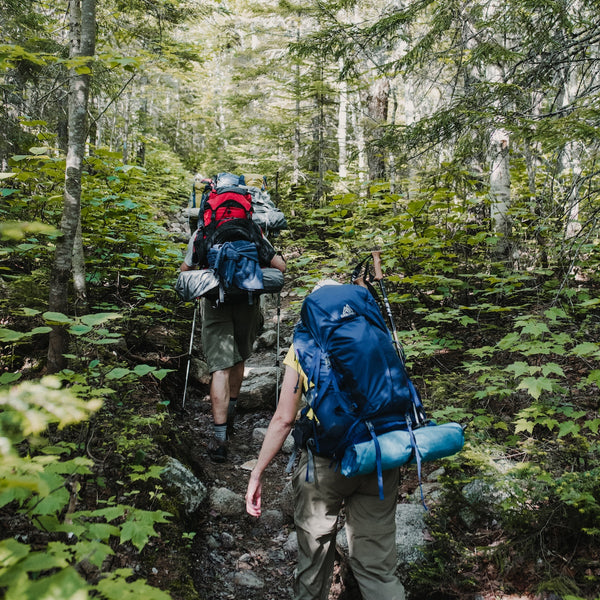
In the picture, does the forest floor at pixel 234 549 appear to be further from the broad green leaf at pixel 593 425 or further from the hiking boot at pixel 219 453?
the broad green leaf at pixel 593 425

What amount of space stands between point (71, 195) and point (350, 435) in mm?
3108

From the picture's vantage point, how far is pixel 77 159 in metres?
3.50

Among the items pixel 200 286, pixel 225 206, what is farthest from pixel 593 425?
pixel 225 206

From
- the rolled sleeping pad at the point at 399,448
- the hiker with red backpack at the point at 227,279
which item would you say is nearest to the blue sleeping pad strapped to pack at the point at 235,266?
the hiker with red backpack at the point at 227,279

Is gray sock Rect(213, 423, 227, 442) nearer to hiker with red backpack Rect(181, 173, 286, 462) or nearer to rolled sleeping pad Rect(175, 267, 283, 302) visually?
hiker with red backpack Rect(181, 173, 286, 462)

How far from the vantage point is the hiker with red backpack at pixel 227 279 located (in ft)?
13.9

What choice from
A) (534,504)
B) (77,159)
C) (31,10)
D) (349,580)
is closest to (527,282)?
(534,504)

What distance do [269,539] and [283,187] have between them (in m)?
12.6

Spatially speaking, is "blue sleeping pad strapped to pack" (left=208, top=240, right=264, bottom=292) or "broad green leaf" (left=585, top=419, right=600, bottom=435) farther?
Result: "blue sleeping pad strapped to pack" (left=208, top=240, right=264, bottom=292)

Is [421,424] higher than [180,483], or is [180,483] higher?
[421,424]

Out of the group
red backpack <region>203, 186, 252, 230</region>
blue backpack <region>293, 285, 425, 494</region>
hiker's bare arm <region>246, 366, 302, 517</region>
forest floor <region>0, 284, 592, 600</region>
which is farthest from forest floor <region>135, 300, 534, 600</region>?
red backpack <region>203, 186, 252, 230</region>

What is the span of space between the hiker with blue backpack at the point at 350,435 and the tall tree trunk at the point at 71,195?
2128 millimetres

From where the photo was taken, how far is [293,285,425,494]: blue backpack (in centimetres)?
217

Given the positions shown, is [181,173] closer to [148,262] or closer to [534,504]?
[148,262]
